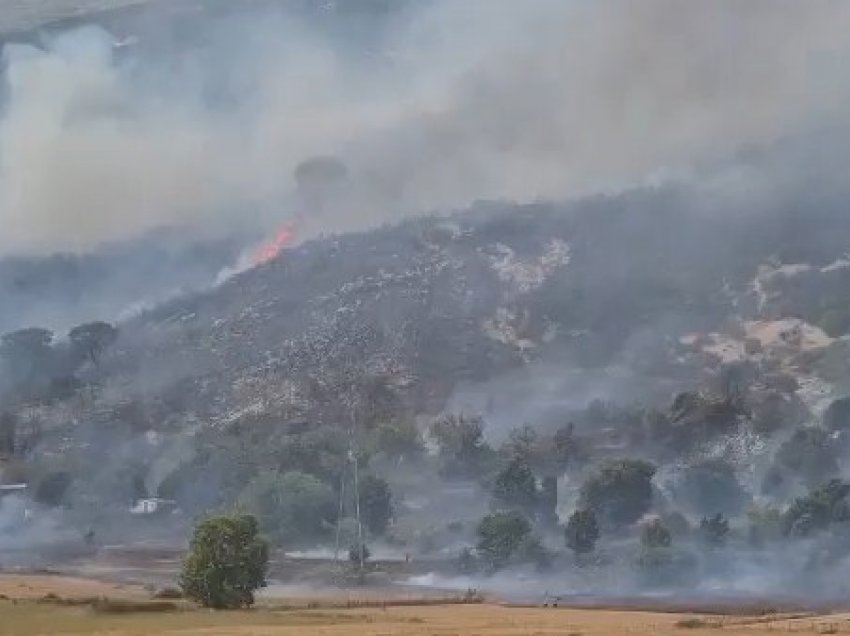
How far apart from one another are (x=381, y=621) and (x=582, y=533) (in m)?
53.8

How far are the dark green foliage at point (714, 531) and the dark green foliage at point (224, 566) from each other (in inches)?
2225

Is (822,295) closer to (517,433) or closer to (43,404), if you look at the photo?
(517,433)

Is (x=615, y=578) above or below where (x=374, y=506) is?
below

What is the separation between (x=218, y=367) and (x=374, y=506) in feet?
207

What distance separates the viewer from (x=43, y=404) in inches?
7569

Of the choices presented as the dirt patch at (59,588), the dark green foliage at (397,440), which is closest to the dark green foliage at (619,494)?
the dark green foliage at (397,440)

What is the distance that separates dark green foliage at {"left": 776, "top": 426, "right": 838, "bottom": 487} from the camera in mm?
132625

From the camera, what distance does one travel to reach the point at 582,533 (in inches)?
4596

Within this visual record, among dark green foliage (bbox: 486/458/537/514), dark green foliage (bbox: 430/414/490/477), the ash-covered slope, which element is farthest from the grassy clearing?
the ash-covered slope

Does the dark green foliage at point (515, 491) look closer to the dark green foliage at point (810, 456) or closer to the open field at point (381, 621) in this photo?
the dark green foliage at point (810, 456)

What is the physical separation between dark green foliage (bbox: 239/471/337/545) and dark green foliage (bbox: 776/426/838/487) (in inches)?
1949

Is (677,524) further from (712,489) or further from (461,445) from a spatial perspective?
(461,445)

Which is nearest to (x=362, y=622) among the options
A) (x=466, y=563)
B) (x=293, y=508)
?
(x=466, y=563)

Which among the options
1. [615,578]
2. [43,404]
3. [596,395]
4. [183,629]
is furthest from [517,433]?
[183,629]
